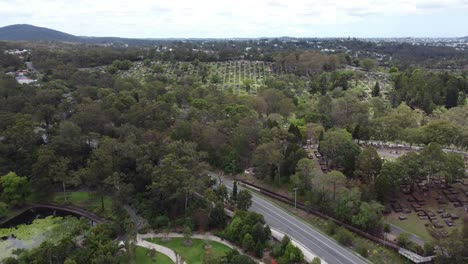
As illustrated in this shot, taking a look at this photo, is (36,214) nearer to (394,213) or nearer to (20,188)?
(20,188)

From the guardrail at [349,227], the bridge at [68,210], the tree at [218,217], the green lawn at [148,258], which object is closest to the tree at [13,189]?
the bridge at [68,210]

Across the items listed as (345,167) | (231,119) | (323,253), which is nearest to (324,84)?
(231,119)

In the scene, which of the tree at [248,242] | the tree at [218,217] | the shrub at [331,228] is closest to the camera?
the tree at [248,242]

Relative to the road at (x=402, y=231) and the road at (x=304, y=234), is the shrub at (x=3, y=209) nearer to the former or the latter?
the road at (x=304, y=234)

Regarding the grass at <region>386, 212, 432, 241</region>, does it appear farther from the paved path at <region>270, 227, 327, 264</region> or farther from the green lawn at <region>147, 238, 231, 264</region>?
the green lawn at <region>147, 238, 231, 264</region>

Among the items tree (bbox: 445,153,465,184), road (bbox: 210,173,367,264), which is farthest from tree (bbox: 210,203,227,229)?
tree (bbox: 445,153,465,184)

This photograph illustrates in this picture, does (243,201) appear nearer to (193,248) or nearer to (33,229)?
(193,248)
